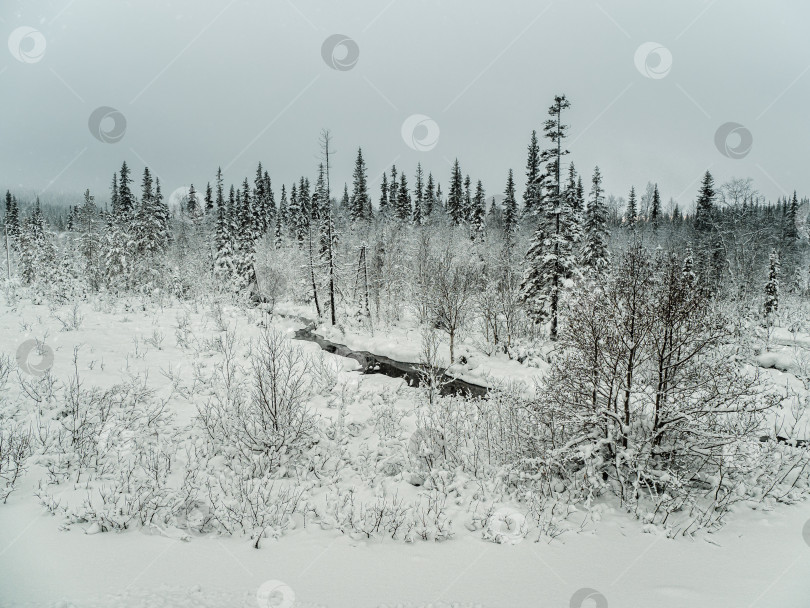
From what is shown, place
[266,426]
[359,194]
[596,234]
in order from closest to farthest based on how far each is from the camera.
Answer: [266,426], [596,234], [359,194]

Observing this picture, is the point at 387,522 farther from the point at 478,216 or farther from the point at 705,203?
the point at 705,203

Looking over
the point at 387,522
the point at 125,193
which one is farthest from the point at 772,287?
the point at 125,193

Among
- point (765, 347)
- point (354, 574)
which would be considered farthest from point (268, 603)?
point (765, 347)

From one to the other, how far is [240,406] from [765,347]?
27.7m

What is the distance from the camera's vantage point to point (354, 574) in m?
5.55

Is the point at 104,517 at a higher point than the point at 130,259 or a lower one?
lower

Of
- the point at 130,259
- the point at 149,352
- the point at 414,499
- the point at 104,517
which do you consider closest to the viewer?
the point at 104,517

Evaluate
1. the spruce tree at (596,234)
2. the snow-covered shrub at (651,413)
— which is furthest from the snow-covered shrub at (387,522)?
the spruce tree at (596,234)

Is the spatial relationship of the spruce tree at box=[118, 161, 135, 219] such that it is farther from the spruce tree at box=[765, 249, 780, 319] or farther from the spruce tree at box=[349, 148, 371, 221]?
the spruce tree at box=[765, 249, 780, 319]

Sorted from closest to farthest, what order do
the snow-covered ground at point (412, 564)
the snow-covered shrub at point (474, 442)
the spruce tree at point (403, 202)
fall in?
the snow-covered ground at point (412, 564) < the snow-covered shrub at point (474, 442) < the spruce tree at point (403, 202)

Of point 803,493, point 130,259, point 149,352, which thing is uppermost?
point 130,259

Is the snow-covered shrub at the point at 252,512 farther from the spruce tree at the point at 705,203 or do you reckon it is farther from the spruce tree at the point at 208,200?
the spruce tree at the point at 208,200

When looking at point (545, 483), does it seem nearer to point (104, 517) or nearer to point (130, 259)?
point (104, 517)

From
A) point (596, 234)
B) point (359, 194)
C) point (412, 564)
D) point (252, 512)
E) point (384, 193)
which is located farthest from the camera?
point (384, 193)
